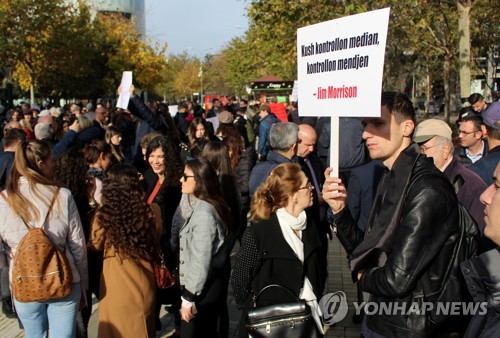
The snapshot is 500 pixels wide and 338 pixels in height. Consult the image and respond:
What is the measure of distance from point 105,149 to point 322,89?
3472mm

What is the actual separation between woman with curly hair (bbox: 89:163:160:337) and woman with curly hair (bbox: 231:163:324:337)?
0.77 m

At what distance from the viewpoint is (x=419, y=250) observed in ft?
8.72

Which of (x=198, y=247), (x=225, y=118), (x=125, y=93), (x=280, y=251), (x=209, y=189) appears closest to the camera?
(x=280, y=251)

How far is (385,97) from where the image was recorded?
3076 millimetres

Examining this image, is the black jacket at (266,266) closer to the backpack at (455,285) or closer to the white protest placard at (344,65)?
the white protest placard at (344,65)

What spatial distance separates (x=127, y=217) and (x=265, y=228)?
1.03m

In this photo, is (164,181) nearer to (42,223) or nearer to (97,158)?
(97,158)

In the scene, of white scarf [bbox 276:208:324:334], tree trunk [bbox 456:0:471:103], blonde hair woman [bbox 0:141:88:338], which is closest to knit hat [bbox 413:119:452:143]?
white scarf [bbox 276:208:324:334]

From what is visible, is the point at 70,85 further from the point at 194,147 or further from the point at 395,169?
the point at 395,169

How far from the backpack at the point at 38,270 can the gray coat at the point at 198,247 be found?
2.82 ft

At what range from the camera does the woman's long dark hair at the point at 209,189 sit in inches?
171

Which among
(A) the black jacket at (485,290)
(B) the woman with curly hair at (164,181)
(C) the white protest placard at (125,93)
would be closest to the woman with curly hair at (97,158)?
(B) the woman with curly hair at (164,181)

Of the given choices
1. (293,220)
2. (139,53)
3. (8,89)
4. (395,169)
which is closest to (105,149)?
(293,220)

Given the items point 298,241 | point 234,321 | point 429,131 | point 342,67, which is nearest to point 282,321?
point 298,241
